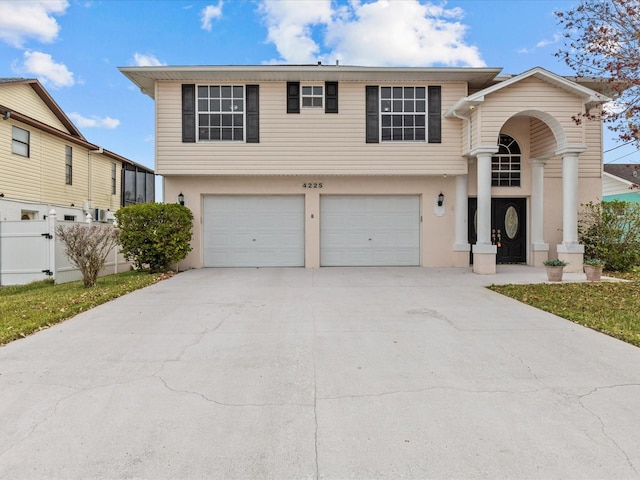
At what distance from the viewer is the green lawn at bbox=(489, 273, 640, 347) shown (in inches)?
200

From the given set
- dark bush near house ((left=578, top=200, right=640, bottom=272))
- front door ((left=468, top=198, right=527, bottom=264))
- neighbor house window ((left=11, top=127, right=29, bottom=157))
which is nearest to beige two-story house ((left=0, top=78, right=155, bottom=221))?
neighbor house window ((left=11, top=127, right=29, bottom=157))

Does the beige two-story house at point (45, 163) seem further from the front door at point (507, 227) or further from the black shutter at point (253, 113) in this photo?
the front door at point (507, 227)

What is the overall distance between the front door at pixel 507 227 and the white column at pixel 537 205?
1.16ft

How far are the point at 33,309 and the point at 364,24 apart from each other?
540 inches

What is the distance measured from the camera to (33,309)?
6035 millimetres

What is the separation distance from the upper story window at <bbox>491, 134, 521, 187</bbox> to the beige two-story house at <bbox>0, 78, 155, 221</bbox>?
1665cm

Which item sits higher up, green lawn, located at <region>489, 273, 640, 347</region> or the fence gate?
the fence gate

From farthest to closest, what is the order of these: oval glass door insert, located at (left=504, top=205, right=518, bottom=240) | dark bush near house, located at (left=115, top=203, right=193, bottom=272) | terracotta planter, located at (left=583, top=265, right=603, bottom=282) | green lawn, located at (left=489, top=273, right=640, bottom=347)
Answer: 1. oval glass door insert, located at (left=504, top=205, right=518, bottom=240)
2. dark bush near house, located at (left=115, top=203, right=193, bottom=272)
3. terracotta planter, located at (left=583, top=265, right=603, bottom=282)
4. green lawn, located at (left=489, top=273, right=640, bottom=347)

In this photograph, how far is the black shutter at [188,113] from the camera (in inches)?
442

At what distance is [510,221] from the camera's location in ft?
40.2

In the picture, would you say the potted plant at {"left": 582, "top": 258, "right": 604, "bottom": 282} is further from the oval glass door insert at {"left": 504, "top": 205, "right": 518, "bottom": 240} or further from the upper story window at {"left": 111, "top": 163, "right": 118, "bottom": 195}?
the upper story window at {"left": 111, "top": 163, "right": 118, "bottom": 195}

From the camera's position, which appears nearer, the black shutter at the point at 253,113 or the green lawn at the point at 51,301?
the green lawn at the point at 51,301

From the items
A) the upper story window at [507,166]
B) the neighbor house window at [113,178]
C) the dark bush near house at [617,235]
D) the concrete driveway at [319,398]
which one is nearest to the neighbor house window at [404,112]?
the upper story window at [507,166]

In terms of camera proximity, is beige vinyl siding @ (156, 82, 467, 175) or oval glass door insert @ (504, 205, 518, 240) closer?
beige vinyl siding @ (156, 82, 467, 175)
